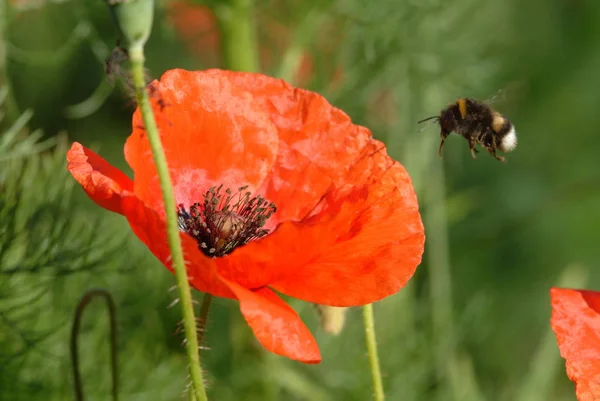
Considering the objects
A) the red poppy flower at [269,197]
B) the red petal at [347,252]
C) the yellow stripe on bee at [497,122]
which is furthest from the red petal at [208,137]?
the yellow stripe on bee at [497,122]

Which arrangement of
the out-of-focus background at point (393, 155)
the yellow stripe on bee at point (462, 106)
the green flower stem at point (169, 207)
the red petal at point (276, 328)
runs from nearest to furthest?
the green flower stem at point (169, 207), the red petal at point (276, 328), the yellow stripe on bee at point (462, 106), the out-of-focus background at point (393, 155)

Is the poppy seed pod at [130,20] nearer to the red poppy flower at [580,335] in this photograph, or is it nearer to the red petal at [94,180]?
the red petal at [94,180]

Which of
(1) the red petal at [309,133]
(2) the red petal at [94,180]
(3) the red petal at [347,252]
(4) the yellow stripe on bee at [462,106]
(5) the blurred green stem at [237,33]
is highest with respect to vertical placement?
(5) the blurred green stem at [237,33]

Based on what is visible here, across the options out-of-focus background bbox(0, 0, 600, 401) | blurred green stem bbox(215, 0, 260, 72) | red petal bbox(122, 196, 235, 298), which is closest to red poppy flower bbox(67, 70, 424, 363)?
red petal bbox(122, 196, 235, 298)

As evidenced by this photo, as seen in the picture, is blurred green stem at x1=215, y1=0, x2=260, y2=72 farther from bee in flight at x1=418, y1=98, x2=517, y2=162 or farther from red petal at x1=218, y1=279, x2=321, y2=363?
red petal at x1=218, y1=279, x2=321, y2=363

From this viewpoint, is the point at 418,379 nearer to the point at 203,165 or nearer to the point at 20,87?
the point at 203,165

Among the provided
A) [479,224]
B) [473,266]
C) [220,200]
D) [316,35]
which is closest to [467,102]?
[220,200]
